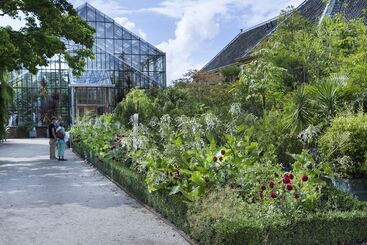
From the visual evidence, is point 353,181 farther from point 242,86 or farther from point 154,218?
point 242,86

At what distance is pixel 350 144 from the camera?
754 cm

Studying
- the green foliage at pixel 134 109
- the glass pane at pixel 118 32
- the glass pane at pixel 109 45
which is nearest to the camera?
the green foliage at pixel 134 109

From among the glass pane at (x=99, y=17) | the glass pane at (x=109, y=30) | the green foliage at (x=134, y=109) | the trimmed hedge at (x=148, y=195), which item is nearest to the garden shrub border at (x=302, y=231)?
the trimmed hedge at (x=148, y=195)

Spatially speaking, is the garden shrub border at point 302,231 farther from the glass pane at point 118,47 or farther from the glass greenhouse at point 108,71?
the glass pane at point 118,47

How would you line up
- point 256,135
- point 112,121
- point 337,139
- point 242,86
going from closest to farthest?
point 337,139
point 256,135
point 242,86
point 112,121

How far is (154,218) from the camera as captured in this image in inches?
310

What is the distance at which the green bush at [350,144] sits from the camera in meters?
7.58

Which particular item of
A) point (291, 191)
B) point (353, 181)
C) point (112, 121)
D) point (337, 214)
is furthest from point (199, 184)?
point (112, 121)

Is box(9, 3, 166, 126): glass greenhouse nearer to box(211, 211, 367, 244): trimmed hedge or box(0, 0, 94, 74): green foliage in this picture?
box(0, 0, 94, 74): green foliage

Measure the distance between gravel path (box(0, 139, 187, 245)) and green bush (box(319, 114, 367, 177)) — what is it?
2.77m

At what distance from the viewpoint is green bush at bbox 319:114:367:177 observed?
7.58m

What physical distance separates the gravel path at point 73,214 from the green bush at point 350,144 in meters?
2.77

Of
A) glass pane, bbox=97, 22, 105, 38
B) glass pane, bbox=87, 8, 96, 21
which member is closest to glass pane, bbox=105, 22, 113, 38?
glass pane, bbox=97, 22, 105, 38

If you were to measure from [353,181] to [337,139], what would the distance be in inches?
29.0
